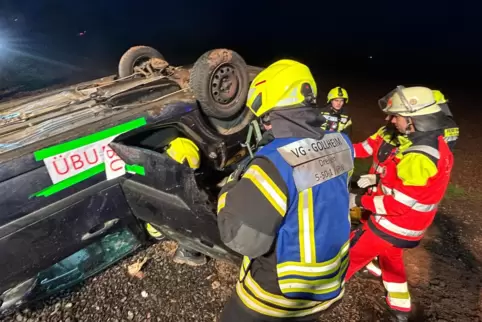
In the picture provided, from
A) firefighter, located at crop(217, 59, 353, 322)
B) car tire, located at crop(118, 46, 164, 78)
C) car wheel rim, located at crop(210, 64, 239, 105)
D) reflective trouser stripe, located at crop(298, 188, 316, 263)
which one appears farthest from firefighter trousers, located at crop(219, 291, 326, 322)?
car tire, located at crop(118, 46, 164, 78)

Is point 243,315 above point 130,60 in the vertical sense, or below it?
below

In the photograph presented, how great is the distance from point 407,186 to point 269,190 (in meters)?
1.44

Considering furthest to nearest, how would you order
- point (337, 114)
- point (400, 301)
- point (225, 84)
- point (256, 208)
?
point (337, 114)
point (225, 84)
point (400, 301)
point (256, 208)

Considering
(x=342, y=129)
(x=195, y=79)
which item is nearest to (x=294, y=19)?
(x=342, y=129)

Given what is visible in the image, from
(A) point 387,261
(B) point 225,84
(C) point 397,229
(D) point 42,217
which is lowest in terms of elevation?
(A) point 387,261

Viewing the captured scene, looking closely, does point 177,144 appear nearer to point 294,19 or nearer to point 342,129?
point 342,129

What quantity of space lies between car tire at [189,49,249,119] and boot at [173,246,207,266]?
1221mm

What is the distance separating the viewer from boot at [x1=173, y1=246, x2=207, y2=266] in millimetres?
3217

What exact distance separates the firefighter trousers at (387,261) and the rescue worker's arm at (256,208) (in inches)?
61.4

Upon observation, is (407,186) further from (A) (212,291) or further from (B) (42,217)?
(B) (42,217)

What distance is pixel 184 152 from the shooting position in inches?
106

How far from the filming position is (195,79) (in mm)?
2898

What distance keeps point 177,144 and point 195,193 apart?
461 millimetres

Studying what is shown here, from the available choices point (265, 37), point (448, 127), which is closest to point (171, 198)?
point (448, 127)
